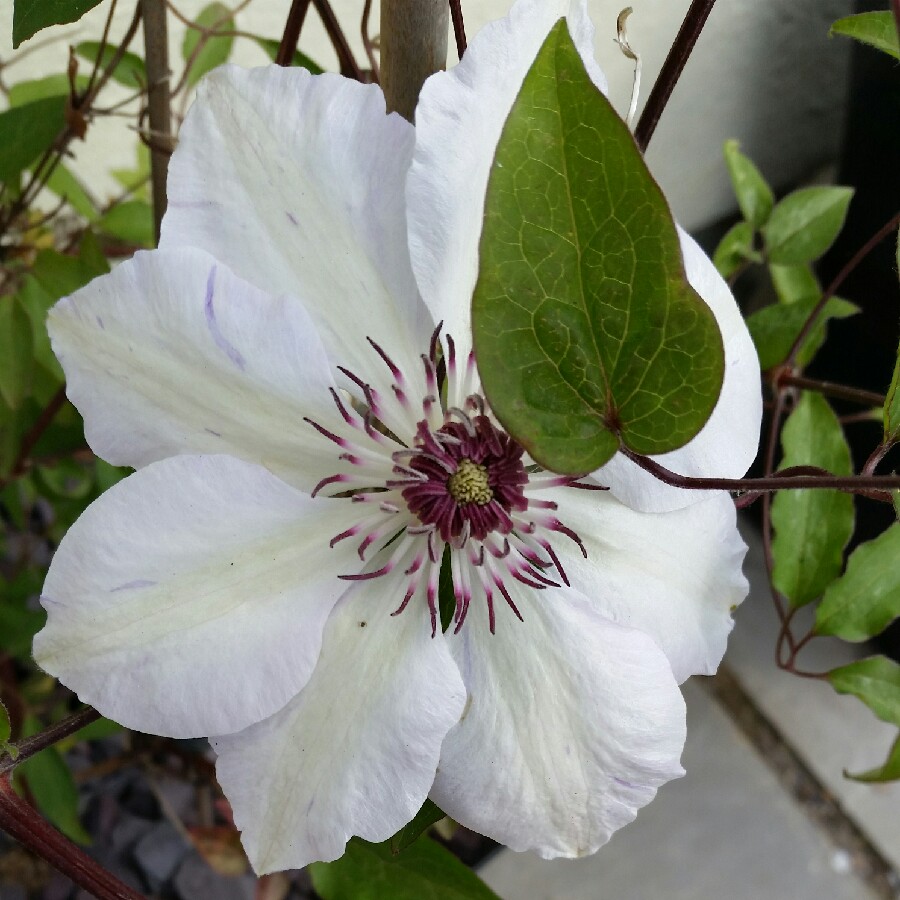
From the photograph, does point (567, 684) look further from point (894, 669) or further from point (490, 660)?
point (894, 669)

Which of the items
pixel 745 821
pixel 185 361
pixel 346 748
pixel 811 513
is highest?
pixel 185 361

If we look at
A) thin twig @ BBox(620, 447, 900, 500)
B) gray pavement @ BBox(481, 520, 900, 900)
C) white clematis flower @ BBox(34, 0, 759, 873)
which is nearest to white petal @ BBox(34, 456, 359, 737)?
white clematis flower @ BBox(34, 0, 759, 873)

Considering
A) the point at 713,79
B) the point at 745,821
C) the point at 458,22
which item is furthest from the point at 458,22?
the point at 745,821

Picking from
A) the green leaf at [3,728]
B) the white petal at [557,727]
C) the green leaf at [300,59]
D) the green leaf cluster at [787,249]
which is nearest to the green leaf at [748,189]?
the green leaf cluster at [787,249]

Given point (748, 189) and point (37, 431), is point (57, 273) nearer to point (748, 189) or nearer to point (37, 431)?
point (37, 431)

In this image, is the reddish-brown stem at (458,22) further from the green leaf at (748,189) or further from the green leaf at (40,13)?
the green leaf at (748,189)

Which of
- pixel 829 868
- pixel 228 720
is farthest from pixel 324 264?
pixel 829 868
